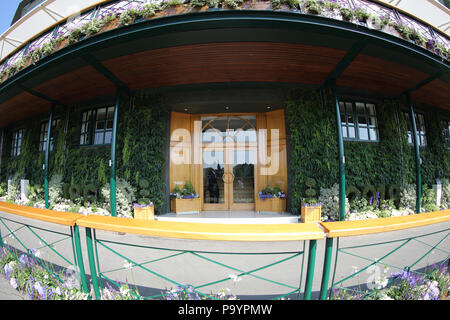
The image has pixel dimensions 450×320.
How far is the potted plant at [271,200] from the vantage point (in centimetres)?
544

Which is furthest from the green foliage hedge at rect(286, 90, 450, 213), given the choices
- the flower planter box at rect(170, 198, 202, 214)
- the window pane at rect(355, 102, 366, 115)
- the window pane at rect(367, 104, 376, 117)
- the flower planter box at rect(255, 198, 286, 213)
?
the flower planter box at rect(170, 198, 202, 214)

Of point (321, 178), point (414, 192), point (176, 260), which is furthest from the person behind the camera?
point (414, 192)

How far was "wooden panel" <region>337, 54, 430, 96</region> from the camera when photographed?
401cm

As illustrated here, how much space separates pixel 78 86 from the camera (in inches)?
195

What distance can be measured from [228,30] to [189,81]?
81.4 inches

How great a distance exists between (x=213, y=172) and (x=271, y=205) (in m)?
2.30

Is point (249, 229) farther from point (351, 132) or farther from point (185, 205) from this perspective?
point (351, 132)

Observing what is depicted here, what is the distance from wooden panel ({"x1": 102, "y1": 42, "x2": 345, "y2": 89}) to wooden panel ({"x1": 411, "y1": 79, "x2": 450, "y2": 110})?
3549mm

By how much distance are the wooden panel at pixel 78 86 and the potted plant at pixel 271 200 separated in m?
5.83

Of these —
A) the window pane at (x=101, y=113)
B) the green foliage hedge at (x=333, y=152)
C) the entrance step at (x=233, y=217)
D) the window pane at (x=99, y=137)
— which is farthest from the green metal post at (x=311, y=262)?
the window pane at (x=101, y=113)

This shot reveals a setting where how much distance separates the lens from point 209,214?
5465 mm

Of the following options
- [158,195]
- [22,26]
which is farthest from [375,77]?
[22,26]

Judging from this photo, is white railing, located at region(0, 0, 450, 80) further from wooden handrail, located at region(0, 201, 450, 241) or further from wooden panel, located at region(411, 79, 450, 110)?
wooden handrail, located at region(0, 201, 450, 241)
